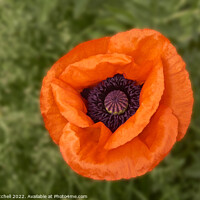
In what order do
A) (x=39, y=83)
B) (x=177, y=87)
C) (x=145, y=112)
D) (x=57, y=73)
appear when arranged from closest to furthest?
(x=145, y=112), (x=177, y=87), (x=57, y=73), (x=39, y=83)

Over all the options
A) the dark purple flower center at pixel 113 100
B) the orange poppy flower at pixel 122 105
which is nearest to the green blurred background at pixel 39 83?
the dark purple flower center at pixel 113 100

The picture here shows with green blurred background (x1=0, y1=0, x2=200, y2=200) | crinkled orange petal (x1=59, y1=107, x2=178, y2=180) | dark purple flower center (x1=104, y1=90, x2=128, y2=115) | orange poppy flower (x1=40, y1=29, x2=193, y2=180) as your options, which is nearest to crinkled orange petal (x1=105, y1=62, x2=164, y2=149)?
orange poppy flower (x1=40, y1=29, x2=193, y2=180)

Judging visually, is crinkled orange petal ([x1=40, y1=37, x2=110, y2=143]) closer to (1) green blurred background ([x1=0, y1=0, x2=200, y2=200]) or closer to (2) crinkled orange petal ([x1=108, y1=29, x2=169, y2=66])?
(2) crinkled orange petal ([x1=108, y1=29, x2=169, y2=66])

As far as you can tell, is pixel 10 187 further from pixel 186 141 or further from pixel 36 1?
pixel 36 1

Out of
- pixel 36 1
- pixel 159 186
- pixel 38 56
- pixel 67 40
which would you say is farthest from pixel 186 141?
pixel 36 1

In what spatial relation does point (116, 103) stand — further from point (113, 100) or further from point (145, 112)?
point (145, 112)

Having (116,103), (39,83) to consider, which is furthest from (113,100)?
(39,83)

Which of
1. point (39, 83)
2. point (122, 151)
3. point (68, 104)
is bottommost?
point (39, 83)
